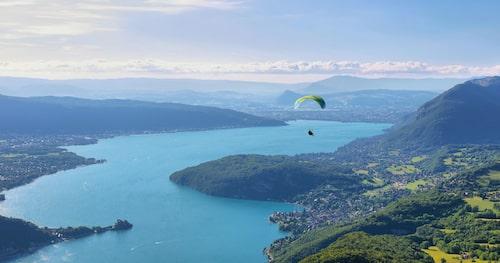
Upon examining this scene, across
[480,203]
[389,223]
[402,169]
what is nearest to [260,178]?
[402,169]

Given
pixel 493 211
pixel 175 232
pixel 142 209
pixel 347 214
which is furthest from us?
pixel 142 209

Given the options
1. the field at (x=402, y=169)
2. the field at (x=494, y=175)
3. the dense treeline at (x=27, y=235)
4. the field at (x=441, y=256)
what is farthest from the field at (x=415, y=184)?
the dense treeline at (x=27, y=235)

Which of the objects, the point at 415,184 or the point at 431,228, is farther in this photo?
the point at 415,184

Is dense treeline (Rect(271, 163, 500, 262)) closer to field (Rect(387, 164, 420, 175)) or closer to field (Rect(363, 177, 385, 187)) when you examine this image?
field (Rect(363, 177, 385, 187))

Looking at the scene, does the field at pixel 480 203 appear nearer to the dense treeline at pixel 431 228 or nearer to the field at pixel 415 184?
the dense treeline at pixel 431 228

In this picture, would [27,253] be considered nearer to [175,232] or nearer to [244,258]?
[175,232]

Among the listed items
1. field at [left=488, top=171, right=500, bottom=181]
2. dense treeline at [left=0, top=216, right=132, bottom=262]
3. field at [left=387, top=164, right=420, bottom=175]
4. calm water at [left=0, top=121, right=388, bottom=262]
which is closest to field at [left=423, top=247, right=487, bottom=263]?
calm water at [left=0, top=121, right=388, bottom=262]

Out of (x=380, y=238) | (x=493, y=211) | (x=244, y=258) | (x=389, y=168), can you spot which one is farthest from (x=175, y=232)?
(x=389, y=168)

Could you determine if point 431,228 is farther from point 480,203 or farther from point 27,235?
point 27,235

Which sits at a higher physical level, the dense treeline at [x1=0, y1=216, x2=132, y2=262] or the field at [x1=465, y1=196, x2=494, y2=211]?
the field at [x1=465, y1=196, x2=494, y2=211]
